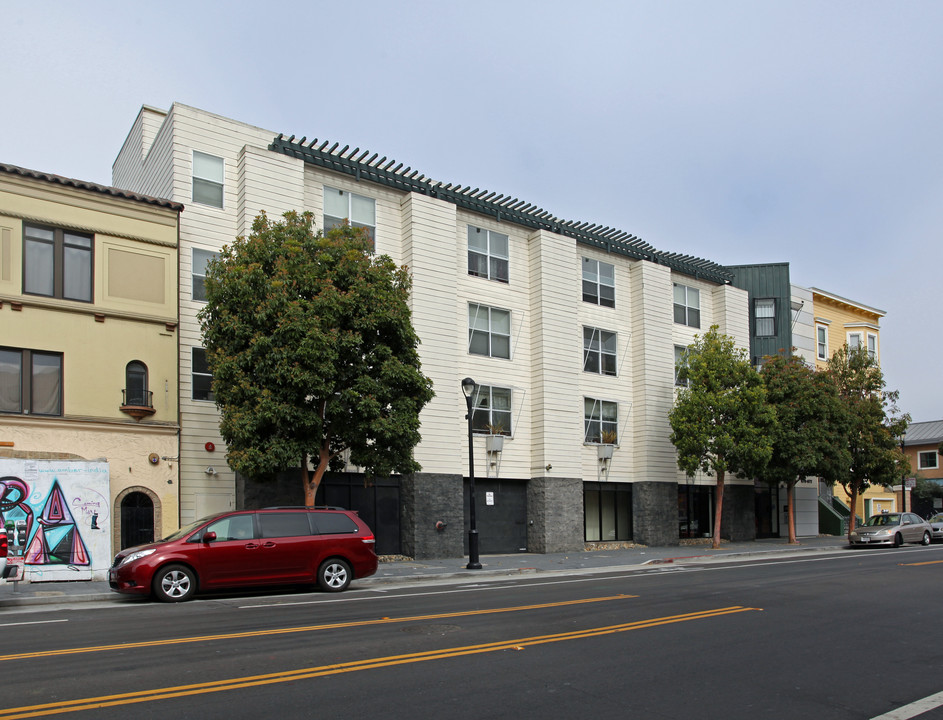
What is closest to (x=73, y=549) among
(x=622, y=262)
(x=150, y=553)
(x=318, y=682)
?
(x=150, y=553)

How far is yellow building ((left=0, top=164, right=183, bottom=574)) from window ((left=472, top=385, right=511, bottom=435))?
33.0 ft

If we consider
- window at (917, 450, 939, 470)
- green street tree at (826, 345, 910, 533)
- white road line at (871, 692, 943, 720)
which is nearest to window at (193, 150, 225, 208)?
white road line at (871, 692, 943, 720)

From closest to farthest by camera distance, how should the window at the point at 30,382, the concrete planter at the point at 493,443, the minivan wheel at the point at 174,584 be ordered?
the minivan wheel at the point at 174,584
the window at the point at 30,382
the concrete planter at the point at 493,443

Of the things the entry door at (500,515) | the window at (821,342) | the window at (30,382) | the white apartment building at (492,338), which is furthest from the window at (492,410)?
the window at (821,342)

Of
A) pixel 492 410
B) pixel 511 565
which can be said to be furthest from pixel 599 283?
pixel 511 565

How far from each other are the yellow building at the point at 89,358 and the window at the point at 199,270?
73 centimetres

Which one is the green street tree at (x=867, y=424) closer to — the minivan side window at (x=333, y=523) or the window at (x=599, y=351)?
the window at (x=599, y=351)

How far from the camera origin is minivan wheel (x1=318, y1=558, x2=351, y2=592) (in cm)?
1600

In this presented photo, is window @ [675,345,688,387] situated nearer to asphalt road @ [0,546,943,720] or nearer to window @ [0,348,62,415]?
asphalt road @ [0,546,943,720]

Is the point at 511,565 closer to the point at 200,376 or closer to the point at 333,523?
the point at 333,523

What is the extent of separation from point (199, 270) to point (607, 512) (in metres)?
17.2

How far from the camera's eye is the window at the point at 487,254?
28.1 metres

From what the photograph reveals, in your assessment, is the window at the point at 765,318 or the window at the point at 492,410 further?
the window at the point at 765,318

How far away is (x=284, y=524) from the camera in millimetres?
15922
